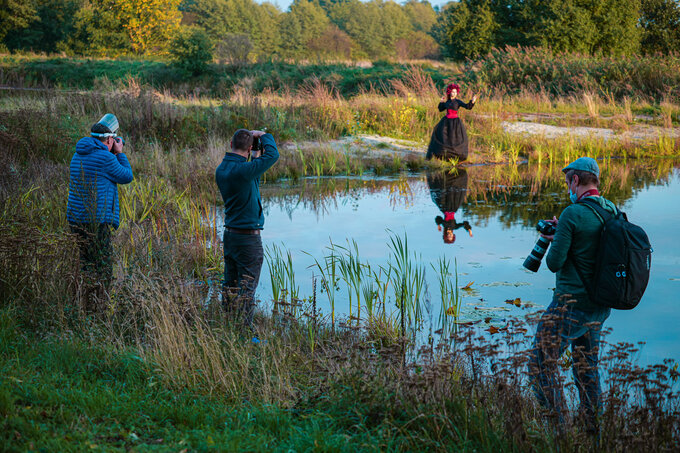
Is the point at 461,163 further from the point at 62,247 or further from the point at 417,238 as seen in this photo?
the point at 62,247

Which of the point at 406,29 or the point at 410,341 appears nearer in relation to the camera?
the point at 410,341

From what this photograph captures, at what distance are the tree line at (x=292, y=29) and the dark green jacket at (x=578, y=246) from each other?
99.6 feet

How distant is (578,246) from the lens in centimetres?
430

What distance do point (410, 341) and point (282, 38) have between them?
84556 millimetres

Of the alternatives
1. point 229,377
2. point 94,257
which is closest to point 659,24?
point 94,257

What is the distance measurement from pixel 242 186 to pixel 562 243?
2865 mm

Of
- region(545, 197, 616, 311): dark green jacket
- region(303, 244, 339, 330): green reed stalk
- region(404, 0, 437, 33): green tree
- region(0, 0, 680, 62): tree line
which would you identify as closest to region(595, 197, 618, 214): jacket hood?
region(545, 197, 616, 311): dark green jacket

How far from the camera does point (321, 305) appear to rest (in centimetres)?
672

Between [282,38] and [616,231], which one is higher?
[282,38]

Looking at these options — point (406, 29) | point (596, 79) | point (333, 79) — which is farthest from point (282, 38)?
point (596, 79)

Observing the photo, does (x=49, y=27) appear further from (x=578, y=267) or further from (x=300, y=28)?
(x=578, y=267)

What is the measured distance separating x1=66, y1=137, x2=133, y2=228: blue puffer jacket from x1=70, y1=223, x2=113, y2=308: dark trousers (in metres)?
0.09

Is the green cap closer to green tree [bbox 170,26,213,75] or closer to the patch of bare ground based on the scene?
the patch of bare ground

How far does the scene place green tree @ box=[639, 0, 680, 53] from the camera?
44.4 m
